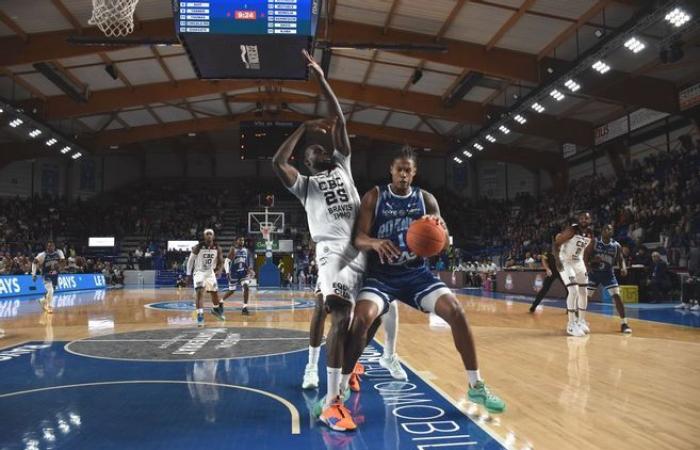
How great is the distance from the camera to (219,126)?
28.5 meters

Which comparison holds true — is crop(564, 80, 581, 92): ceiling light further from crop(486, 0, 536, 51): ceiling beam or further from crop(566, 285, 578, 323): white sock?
crop(566, 285, 578, 323): white sock

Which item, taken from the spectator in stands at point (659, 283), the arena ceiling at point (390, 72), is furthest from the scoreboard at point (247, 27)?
the spectator in stands at point (659, 283)

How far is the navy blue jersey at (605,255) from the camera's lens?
27.5ft

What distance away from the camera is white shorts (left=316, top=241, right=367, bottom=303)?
3.89m

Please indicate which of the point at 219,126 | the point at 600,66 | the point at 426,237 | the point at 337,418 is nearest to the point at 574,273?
the point at 426,237

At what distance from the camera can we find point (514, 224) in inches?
1180

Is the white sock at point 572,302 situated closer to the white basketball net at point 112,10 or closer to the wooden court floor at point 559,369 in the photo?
the wooden court floor at point 559,369

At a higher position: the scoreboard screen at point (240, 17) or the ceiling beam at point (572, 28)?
the ceiling beam at point (572, 28)

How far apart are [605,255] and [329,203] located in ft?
19.8

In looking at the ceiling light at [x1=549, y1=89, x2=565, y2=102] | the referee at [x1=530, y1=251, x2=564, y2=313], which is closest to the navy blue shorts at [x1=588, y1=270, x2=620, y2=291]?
the referee at [x1=530, y1=251, x2=564, y2=313]

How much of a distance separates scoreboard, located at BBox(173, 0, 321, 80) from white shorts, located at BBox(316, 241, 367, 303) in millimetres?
3290

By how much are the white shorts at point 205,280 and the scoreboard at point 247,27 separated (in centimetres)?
433

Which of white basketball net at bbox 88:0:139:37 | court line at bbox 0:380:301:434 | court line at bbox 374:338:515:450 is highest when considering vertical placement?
white basketball net at bbox 88:0:139:37

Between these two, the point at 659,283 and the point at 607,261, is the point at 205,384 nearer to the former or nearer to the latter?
the point at 607,261
